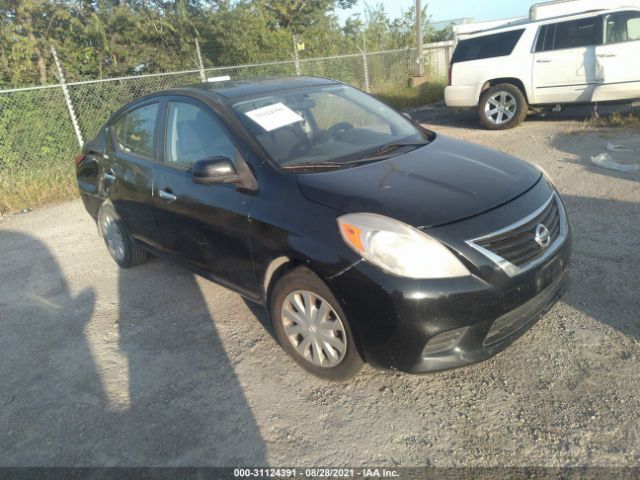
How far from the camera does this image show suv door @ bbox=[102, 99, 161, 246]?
3.80m

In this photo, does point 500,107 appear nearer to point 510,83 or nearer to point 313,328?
point 510,83

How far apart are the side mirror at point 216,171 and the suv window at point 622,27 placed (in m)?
7.82

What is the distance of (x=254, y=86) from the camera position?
3.64 metres

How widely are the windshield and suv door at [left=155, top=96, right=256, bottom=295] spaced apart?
269mm

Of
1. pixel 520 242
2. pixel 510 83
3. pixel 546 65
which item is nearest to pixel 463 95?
pixel 510 83

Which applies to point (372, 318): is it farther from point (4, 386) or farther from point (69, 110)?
point (69, 110)

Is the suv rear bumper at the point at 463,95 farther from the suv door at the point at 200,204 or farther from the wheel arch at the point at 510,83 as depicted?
the suv door at the point at 200,204

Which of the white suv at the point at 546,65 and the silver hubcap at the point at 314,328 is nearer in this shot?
the silver hubcap at the point at 314,328

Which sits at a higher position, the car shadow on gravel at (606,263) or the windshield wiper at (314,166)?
the windshield wiper at (314,166)

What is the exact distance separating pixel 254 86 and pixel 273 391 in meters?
2.21

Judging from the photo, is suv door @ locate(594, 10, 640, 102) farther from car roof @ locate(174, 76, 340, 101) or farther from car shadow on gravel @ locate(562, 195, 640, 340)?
car roof @ locate(174, 76, 340, 101)

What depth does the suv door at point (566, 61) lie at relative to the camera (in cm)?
811

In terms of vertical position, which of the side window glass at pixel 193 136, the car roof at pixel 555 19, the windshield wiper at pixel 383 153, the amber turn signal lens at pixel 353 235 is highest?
the car roof at pixel 555 19

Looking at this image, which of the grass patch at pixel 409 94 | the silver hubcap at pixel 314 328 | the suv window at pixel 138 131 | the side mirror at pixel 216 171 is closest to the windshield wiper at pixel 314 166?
the side mirror at pixel 216 171
